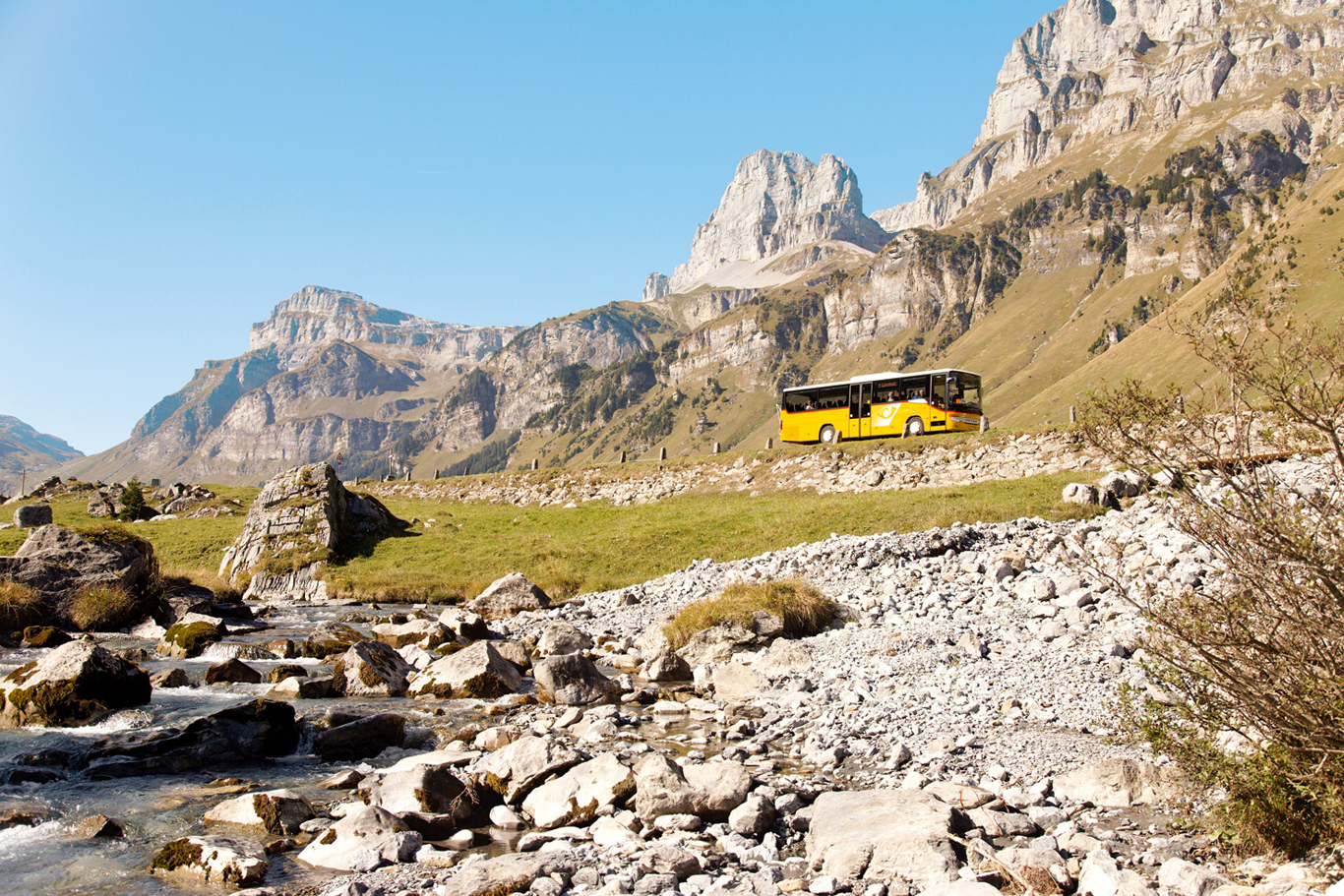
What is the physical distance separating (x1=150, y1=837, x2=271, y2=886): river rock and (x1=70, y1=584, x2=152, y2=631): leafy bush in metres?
19.5

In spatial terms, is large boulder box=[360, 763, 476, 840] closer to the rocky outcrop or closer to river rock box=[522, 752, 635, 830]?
river rock box=[522, 752, 635, 830]

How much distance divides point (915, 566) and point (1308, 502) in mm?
17625

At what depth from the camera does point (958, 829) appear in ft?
29.5

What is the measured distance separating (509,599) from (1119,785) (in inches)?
903

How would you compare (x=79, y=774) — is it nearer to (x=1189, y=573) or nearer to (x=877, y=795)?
(x=877, y=795)

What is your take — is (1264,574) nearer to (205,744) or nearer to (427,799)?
(427,799)

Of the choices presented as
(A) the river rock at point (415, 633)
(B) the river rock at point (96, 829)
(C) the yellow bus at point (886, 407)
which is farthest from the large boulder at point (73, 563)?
(C) the yellow bus at point (886, 407)

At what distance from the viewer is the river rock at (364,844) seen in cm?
916

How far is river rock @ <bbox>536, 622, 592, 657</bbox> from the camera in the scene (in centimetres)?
2105

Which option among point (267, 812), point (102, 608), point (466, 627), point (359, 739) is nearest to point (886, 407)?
point (466, 627)

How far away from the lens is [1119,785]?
384 inches

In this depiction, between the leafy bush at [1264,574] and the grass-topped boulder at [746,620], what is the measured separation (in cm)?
1269

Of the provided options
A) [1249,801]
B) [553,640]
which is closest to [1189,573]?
[1249,801]

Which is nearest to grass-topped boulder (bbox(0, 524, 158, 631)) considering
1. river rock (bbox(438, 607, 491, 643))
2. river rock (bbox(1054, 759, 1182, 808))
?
river rock (bbox(438, 607, 491, 643))
